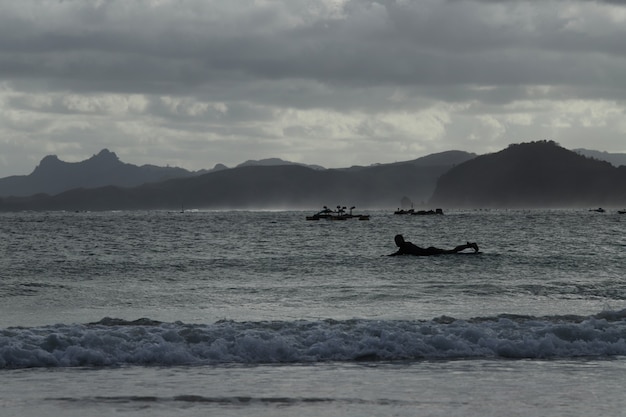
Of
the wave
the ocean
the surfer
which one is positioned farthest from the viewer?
the surfer

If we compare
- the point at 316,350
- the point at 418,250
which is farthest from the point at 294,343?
the point at 418,250

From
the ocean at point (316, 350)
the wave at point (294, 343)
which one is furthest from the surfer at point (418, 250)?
the wave at point (294, 343)

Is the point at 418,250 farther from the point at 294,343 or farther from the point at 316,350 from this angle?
the point at 316,350

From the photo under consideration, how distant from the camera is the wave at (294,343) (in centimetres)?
2064

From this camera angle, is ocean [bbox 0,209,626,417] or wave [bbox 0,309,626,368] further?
wave [bbox 0,309,626,368]

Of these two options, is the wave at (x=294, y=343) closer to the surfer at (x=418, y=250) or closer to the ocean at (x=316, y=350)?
the ocean at (x=316, y=350)

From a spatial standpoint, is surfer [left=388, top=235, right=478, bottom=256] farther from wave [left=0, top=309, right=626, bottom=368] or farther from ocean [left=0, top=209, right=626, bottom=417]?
wave [left=0, top=309, right=626, bottom=368]

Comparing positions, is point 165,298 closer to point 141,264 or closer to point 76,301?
point 76,301

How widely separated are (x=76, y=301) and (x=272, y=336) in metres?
15.8

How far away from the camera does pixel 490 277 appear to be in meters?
45.3

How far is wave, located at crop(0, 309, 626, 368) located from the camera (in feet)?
67.7

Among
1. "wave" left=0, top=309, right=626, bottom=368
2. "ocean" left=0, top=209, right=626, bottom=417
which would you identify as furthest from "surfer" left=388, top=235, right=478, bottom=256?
"wave" left=0, top=309, right=626, bottom=368

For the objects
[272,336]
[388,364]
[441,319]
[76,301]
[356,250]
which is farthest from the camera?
[356,250]

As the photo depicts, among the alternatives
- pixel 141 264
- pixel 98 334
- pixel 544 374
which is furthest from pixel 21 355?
pixel 141 264
